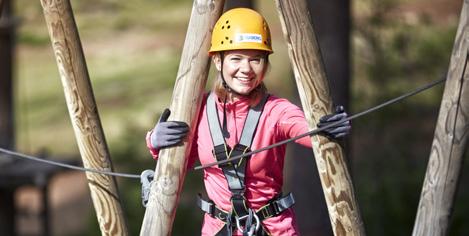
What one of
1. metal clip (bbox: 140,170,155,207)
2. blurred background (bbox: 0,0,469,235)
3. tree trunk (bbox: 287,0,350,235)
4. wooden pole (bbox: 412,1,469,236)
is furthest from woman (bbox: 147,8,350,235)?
tree trunk (bbox: 287,0,350,235)

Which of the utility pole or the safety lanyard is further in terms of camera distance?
the utility pole

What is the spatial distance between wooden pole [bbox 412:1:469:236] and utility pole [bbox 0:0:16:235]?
324 inches

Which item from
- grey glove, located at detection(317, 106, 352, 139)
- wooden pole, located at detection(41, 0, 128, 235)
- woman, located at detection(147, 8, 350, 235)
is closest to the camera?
grey glove, located at detection(317, 106, 352, 139)

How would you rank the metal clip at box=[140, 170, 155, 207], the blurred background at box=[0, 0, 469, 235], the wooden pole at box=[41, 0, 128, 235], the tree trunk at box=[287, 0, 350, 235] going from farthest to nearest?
the blurred background at box=[0, 0, 469, 235], the tree trunk at box=[287, 0, 350, 235], the wooden pole at box=[41, 0, 128, 235], the metal clip at box=[140, 170, 155, 207]

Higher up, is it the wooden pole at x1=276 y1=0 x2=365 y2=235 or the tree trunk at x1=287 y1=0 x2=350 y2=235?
the tree trunk at x1=287 y1=0 x2=350 y2=235

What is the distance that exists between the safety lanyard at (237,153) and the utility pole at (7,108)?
312 inches

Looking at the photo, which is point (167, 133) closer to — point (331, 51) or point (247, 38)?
point (247, 38)

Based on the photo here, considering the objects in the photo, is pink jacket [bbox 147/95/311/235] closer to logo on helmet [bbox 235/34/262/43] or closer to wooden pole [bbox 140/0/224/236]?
wooden pole [bbox 140/0/224/236]

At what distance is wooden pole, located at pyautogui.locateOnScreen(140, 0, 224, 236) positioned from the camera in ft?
15.8

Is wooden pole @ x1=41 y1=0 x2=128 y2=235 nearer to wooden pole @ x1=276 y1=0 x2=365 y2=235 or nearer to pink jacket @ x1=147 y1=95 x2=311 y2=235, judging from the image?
pink jacket @ x1=147 y1=95 x2=311 y2=235

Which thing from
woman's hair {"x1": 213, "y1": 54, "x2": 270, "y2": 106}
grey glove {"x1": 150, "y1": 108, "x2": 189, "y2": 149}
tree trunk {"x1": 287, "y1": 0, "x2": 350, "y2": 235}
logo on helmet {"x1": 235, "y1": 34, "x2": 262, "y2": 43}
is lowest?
grey glove {"x1": 150, "y1": 108, "x2": 189, "y2": 149}

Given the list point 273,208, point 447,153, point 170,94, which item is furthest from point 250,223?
point 170,94

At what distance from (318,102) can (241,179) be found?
18.3 inches

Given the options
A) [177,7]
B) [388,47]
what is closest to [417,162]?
[388,47]
